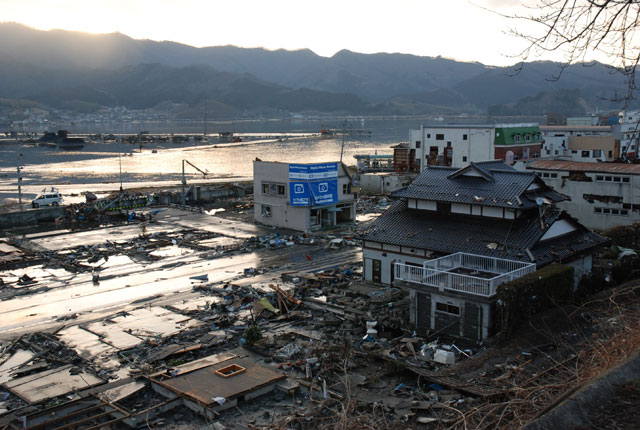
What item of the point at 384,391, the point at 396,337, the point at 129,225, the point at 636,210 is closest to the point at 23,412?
the point at 384,391

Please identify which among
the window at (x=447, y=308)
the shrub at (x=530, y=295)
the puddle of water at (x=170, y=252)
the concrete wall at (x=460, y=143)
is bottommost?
the puddle of water at (x=170, y=252)

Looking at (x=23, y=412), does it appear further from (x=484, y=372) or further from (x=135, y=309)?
(x=484, y=372)

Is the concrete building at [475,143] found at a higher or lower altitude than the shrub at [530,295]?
higher

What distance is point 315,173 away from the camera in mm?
30938

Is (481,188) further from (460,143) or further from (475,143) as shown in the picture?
(460,143)

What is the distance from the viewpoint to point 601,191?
2827cm

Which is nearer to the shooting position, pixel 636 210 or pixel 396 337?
pixel 396 337

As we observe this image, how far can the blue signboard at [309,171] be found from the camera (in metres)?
30.6

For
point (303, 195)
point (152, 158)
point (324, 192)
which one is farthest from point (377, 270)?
point (152, 158)

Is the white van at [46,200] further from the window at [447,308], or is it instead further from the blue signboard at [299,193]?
the window at [447,308]

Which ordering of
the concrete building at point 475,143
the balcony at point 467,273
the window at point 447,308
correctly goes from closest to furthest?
the balcony at point 467,273 → the window at point 447,308 → the concrete building at point 475,143

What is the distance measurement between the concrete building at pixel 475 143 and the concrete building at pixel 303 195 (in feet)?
50.6

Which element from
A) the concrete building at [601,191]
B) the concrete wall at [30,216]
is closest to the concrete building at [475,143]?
the concrete building at [601,191]

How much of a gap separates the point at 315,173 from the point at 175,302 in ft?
44.9
